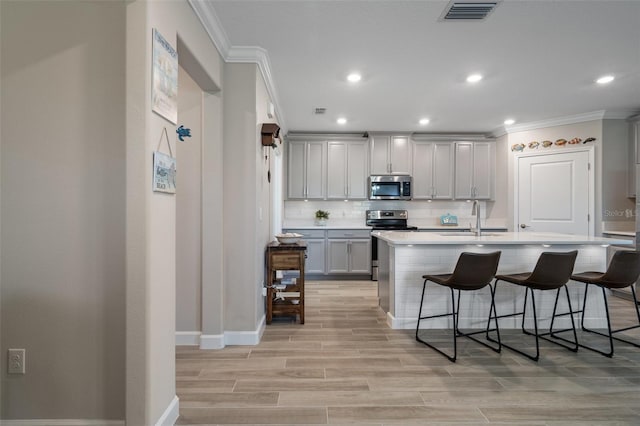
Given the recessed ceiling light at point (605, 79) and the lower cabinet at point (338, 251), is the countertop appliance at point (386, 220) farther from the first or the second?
the recessed ceiling light at point (605, 79)

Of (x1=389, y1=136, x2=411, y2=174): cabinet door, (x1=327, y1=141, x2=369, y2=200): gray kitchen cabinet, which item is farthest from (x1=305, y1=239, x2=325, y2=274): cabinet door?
(x1=389, y1=136, x2=411, y2=174): cabinet door

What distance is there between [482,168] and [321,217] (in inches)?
117

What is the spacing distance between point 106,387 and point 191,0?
2.28m

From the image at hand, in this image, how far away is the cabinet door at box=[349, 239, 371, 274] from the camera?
5793 mm

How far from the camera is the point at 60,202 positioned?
1795 mm

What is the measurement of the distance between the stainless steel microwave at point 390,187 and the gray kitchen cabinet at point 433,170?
18cm

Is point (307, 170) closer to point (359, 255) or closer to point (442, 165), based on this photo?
point (359, 255)

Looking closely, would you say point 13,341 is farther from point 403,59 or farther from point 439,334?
point 403,59

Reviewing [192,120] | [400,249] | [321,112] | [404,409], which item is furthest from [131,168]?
[321,112]

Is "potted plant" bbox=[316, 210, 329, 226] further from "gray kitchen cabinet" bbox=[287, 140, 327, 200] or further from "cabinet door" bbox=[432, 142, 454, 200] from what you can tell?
"cabinet door" bbox=[432, 142, 454, 200]

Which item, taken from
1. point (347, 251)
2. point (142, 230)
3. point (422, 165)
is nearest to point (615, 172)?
point (422, 165)

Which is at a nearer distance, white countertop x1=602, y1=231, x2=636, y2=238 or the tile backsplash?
white countertop x1=602, y1=231, x2=636, y2=238

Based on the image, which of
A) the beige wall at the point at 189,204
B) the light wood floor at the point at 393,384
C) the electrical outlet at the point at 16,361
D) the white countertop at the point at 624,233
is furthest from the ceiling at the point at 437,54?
the light wood floor at the point at 393,384

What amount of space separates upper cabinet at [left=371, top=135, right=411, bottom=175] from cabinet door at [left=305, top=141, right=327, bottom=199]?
2.85 ft
